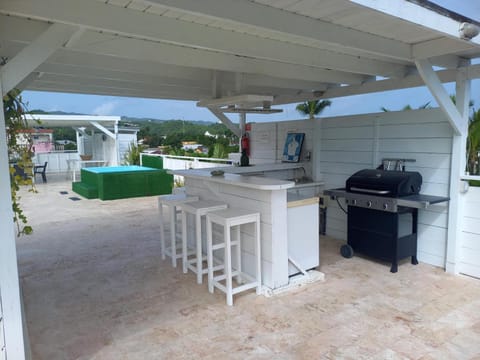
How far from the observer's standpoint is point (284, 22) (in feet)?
6.83

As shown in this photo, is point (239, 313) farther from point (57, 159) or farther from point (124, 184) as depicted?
Answer: point (57, 159)

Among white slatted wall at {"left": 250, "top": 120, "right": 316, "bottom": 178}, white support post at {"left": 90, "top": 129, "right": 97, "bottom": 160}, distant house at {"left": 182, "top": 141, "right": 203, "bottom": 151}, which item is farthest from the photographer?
white support post at {"left": 90, "top": 129, "right": 97, "bottom": 160}

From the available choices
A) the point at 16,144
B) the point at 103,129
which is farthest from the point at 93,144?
the point at 16,144

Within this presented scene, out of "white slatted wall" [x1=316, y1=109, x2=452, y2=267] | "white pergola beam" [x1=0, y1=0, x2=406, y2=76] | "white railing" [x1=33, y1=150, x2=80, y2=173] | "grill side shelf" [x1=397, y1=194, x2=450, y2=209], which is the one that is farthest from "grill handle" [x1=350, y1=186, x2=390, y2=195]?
"white railing" [x1=33, y1=150, x2=80, y2=173]

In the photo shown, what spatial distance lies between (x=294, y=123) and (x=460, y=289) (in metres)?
2.94

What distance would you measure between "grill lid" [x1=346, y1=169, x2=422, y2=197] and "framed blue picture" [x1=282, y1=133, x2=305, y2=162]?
4.67 feet

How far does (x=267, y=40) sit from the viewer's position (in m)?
2.71

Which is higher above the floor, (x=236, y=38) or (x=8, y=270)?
(x=236, y=38)

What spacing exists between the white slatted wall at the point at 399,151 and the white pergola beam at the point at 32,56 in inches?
127

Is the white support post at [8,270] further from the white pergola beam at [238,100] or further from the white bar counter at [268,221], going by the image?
the white pergola beam at [238,100]

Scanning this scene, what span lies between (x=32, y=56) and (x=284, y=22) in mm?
1414

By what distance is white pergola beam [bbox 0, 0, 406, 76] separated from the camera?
179cm

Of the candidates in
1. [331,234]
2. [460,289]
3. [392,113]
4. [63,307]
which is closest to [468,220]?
[460,289]

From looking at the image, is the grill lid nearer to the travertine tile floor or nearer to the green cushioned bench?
the travertine tile floor
